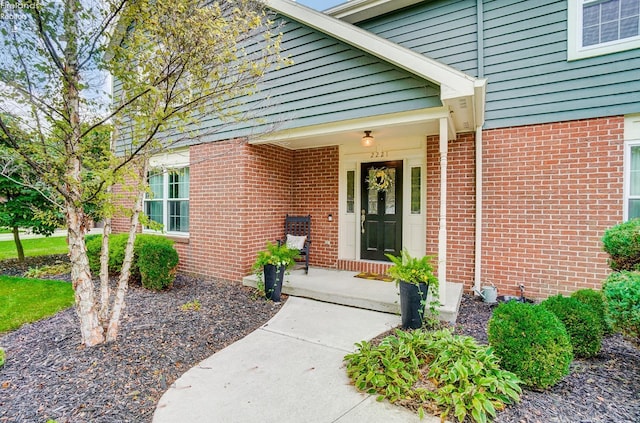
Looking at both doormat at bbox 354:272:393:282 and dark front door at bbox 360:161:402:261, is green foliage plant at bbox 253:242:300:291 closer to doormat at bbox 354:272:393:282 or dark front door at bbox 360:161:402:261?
doormat at bbox 354:272:393:282

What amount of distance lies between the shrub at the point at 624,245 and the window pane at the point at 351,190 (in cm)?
426

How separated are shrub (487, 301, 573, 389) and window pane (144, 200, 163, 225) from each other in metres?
7.27

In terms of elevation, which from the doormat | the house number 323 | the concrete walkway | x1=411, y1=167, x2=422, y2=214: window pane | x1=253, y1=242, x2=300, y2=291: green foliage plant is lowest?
the concrete walkway

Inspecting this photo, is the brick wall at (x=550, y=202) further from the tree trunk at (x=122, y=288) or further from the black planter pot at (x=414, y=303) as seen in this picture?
the tree trunk at (x=122, y=288)

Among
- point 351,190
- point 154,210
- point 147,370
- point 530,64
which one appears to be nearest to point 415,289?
point 147,370

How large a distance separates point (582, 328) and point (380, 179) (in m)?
4.00

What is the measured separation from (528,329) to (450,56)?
4780 mm

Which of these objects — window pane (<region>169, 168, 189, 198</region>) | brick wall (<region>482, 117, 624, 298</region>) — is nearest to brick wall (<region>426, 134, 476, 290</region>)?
brick wall (<region>482, 117, 624, 298</region>)

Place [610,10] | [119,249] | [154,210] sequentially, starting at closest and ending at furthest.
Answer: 1. [610,10]
2. [119,249]
3. [154,210]

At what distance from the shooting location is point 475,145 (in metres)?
5.31

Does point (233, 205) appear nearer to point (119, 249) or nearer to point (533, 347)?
point (119, 249)

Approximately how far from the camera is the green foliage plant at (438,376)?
2.30m

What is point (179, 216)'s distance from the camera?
23.4 feet

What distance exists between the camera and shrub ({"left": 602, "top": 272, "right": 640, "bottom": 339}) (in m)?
2.37
